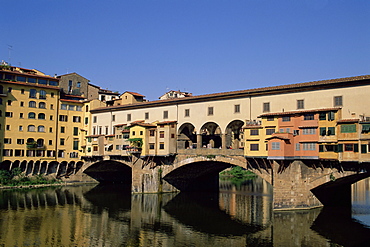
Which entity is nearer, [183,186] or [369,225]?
[369,225]

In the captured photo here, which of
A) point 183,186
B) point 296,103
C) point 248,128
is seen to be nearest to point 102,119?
point 183,186

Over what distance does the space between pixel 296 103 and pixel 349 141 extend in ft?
26.7

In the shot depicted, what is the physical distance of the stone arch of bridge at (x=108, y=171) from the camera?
71875 millimetres

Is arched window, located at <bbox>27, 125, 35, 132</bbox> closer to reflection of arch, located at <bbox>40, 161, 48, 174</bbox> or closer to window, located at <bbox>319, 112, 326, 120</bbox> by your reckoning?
reflection of arch, located at <bbox>40, 161, 48, 174</bbox>

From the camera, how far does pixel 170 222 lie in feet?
132

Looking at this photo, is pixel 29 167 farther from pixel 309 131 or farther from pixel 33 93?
pixel 309 131

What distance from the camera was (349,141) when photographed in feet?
125

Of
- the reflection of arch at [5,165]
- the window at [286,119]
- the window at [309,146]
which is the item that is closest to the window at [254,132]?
the window at [286,119]

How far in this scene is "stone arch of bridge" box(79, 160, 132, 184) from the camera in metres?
71.9

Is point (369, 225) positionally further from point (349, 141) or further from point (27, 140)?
point (27, 140)

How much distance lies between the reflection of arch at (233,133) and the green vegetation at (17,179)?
34.9 meters

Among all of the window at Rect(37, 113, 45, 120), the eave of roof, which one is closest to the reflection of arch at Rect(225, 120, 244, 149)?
the eave of roof

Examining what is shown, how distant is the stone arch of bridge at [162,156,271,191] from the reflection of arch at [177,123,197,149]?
3049 mm

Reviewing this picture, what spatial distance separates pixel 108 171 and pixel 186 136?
79.5 feet
